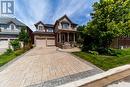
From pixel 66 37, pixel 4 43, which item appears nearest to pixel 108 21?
pixel 66 37

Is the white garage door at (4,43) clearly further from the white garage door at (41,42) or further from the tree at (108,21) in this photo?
the tree at (108,21)

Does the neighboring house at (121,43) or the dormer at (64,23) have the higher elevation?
the dormer at (64,23)

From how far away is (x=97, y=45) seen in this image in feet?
73.4

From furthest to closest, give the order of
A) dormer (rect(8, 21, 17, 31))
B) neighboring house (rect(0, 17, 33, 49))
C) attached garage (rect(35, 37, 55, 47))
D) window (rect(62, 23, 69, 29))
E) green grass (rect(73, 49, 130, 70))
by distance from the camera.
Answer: window (rect(62, 23, 69, 29)), attached garage (rect(35, 37, 55, 47)), dormer (rect(8, 21, 17, 31)), neighboring house (rect(0, 17, 33, 49)), green grass (rect(73, 49, 130, 70))

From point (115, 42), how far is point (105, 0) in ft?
31.4

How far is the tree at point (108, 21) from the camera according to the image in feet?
65.4

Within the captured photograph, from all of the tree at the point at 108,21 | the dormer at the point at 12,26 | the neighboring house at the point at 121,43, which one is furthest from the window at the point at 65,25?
the tree at the point at 108,21

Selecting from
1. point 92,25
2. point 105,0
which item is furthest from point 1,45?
point 105,0

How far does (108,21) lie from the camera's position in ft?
67.4

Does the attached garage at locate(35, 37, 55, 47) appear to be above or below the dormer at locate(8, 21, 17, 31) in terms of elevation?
below

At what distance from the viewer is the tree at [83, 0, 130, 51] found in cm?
1992

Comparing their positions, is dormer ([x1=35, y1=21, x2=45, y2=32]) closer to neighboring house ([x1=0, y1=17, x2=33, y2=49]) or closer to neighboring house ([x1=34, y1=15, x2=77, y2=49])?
neighboring house ([x1=34, y1=15, x2=77, y2=49])

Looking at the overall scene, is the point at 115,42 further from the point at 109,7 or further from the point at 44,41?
the point at 44,41

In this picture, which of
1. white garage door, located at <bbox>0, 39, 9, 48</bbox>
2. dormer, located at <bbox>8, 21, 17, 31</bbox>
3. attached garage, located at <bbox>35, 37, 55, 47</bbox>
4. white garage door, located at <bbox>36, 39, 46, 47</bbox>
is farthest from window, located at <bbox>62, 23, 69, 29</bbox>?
white garage door, located at <bbox>0, 39, 9, 48</bbox>
